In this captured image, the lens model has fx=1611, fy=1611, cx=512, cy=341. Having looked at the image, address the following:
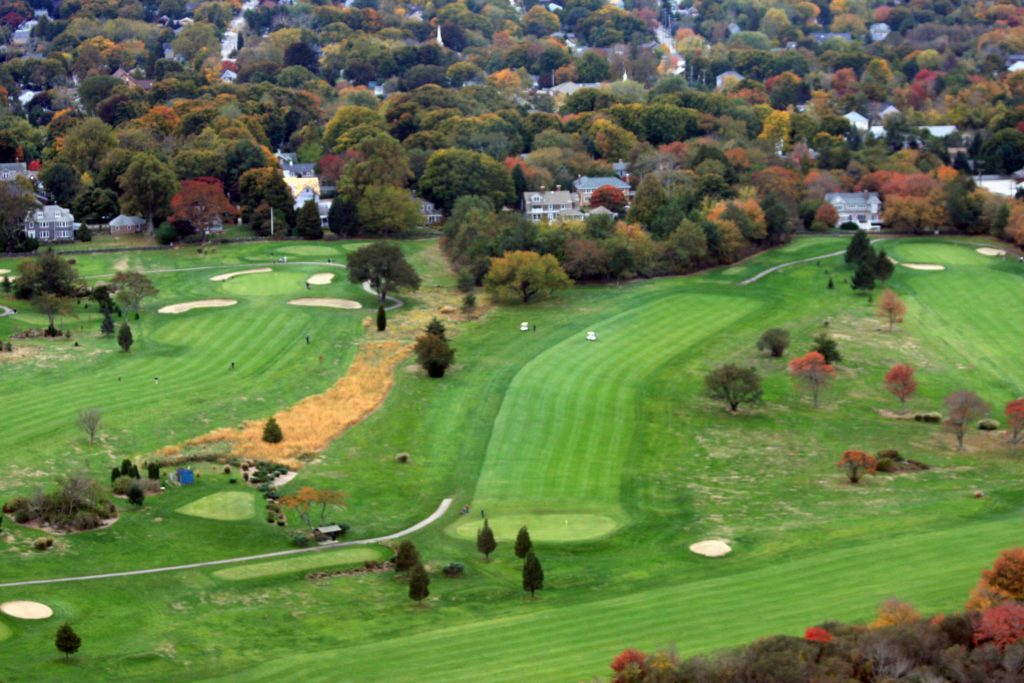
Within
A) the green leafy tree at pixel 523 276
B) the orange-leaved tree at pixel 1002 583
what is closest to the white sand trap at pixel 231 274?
the green leafy tree at pixel 523 276

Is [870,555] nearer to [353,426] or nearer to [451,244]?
[353,426]

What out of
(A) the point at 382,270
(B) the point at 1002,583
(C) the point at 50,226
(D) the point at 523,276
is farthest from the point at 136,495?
(C) the point at 50,226

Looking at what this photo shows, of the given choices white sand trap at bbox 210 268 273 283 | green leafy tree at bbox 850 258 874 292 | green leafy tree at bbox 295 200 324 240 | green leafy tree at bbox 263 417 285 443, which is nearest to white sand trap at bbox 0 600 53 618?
green leafy tree at bbox 263 417 285 443

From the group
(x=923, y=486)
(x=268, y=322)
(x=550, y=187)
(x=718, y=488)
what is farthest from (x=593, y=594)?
(x=550, y=187)

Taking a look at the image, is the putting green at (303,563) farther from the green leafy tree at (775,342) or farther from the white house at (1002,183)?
the white house at (1002,183)

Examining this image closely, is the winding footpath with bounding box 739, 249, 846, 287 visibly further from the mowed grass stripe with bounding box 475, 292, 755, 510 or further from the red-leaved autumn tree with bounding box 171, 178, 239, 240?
the red-leaved autumn tree with bounding box 171, 178, 239, 240

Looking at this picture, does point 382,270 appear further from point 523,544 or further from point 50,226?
point 523,544

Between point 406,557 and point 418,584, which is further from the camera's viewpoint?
point 406,557
